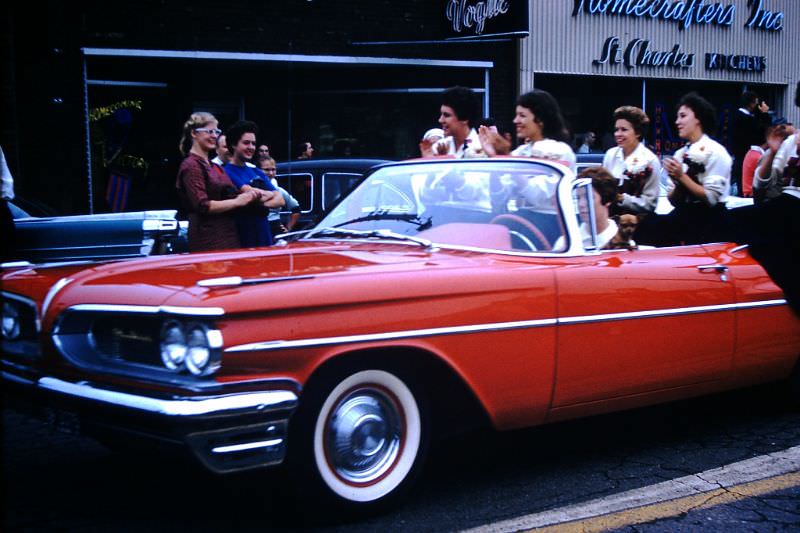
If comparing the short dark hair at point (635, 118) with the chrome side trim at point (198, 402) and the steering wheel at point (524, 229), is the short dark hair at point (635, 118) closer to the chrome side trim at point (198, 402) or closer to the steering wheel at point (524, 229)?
the steering wheel at point (524, 229)

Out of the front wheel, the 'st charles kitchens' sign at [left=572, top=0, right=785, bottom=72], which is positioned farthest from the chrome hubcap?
the 'st charles kitchens' sign at [left=572, top=0, right=785, bottom=72]

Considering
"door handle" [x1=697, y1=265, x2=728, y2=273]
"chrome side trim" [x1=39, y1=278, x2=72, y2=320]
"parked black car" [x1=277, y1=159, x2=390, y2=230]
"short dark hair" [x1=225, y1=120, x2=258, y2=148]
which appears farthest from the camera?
"parked black car" [x1=277, y1=159, x2=390, y2=230]

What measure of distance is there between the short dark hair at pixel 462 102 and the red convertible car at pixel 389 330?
1.42 m

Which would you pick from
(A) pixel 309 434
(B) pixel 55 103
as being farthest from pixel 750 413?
(B) pixel 55 103

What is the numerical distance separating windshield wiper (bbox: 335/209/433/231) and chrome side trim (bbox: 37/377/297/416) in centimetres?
145

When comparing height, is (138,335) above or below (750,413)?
above

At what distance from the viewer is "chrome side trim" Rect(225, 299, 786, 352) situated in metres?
3.47

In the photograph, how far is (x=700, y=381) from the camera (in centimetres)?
Result: 487

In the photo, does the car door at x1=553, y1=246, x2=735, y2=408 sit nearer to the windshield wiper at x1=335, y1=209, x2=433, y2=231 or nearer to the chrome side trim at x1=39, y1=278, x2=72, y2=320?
the windshield wiper at x1=335, y1=209, x2=433, y2=231

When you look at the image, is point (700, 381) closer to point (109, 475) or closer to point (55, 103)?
point (109, 475)

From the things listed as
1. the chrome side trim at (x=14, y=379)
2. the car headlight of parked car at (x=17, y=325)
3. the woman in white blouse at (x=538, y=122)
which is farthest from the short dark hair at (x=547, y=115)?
the chrome side trim at (x=14, y=379)

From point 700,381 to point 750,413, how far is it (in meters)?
1.00

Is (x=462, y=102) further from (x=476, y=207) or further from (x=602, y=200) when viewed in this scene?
(x=476, y=207)

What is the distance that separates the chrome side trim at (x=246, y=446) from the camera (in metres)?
3.34
